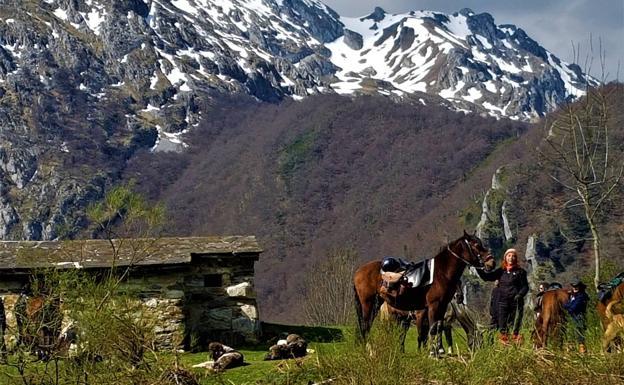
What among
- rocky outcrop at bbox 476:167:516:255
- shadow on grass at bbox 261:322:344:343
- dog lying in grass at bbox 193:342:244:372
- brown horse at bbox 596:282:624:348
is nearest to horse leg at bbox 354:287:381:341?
dog lying in grass at bbox 193:342:244:372

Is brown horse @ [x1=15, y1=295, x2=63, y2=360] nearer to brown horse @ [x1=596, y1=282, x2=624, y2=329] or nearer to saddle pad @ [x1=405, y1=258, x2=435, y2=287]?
saddle pad @ [x1=405, y1=258, x2=435, y2=287]

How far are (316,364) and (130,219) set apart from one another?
6.81m

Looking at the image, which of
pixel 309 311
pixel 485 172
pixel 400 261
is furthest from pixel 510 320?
pixel 485 172

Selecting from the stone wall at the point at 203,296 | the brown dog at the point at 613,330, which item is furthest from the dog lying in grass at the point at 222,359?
the brown dog at the point at 613,330

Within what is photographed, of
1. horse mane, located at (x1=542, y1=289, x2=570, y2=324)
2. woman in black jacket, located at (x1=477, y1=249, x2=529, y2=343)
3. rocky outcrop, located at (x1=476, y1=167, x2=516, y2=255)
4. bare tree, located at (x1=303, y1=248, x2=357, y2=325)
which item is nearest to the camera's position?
horse mane, located at (x1=542, y1=289, x2=570, y2=324)

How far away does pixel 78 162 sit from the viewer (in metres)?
193

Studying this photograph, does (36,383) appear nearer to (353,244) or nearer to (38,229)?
(353,244)

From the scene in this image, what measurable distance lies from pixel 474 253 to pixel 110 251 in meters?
8.81

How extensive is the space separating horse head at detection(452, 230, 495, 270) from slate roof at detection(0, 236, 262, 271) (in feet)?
20.7

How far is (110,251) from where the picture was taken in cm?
1645

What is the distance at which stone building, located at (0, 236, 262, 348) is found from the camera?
51.9ft

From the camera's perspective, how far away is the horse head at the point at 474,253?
10891mm

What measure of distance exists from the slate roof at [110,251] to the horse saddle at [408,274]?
5260 millimetres

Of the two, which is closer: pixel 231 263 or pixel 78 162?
pixel 231 263
